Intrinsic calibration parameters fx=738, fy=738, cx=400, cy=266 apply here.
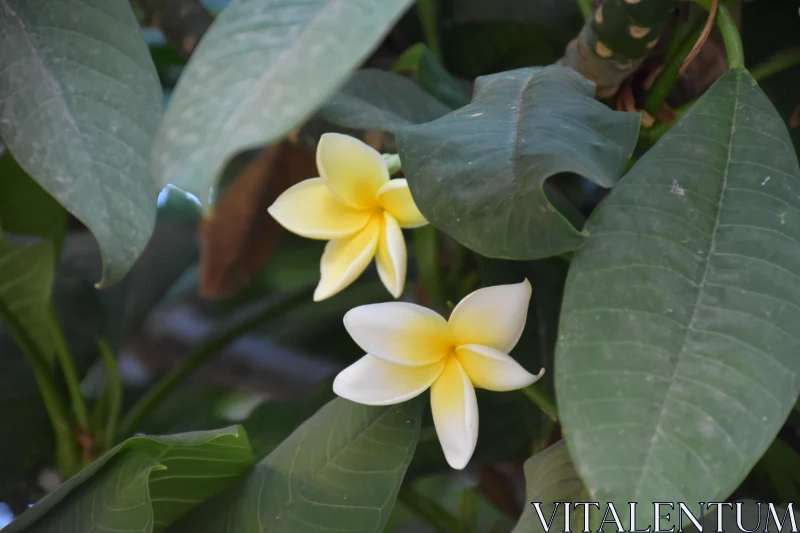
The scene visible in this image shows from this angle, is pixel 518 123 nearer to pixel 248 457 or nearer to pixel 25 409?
pixel 248 457

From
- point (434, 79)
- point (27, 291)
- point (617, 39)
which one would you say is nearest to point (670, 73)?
point (617, 39)

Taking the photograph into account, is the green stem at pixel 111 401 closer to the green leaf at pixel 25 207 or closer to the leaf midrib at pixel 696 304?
the green leaf at pixel 25 207

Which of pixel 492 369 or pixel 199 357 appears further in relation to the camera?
pixel 199 357

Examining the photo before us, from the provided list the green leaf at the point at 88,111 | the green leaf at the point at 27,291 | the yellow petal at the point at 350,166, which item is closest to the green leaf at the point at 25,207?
the green leaf at the point at 27,291

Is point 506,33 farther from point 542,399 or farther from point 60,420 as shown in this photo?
point 60,420

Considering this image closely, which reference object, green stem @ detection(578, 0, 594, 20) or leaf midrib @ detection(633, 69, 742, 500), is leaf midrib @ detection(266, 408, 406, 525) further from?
green stem @ detection(578, 0, 594, 20)

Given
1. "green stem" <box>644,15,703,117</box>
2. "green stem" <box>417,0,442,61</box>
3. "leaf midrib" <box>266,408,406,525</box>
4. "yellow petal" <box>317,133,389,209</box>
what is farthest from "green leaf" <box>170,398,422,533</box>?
"green stem" <box>417,0,442,61</box>

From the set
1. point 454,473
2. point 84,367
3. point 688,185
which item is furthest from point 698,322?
point 84,367
